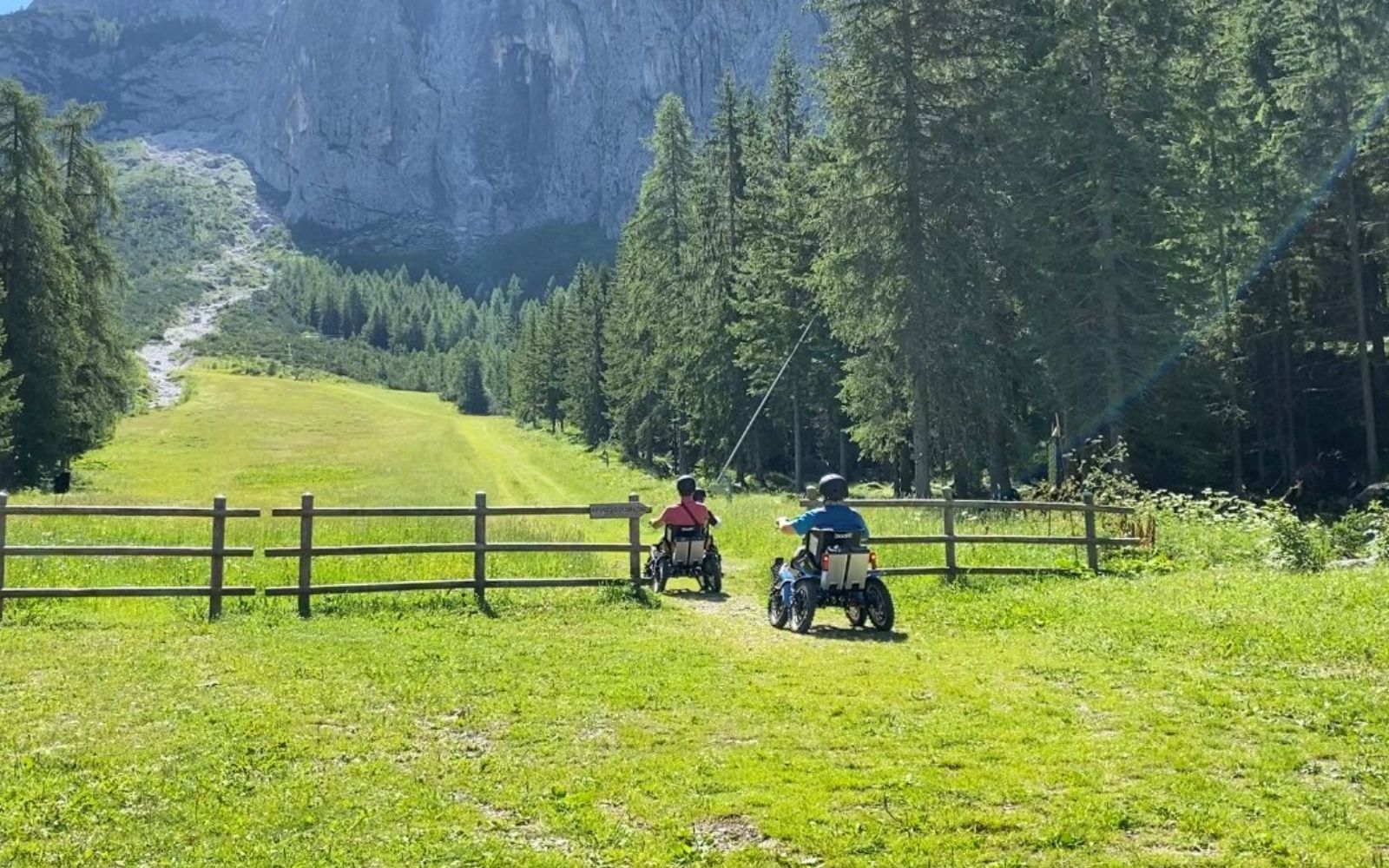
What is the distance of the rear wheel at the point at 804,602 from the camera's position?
12.2 meters

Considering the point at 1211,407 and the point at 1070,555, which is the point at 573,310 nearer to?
the point at 1211,407

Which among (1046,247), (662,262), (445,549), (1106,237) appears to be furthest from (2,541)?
(662,262)

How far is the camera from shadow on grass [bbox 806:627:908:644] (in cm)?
1191

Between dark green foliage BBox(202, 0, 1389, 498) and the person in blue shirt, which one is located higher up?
dark green foliage BBox(202, 0, 1389, 498)

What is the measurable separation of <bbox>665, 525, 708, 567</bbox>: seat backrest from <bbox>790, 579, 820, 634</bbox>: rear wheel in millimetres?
3528

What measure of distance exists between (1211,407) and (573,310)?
166ft

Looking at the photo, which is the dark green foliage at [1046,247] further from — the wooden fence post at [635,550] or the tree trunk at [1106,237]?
the wooden fence post at [635,550]

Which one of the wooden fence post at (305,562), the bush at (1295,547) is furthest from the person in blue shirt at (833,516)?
the bush at (1295,547)

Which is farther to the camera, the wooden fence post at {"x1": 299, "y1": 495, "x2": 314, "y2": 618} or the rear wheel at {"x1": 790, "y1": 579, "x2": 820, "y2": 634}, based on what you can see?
the wooden fence post at {"x1": 299, "y1": 495, "x2": 314, "y2": 618}

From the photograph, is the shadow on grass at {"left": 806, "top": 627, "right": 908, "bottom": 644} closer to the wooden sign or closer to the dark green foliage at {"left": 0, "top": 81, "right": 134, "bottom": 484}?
the wooden sign

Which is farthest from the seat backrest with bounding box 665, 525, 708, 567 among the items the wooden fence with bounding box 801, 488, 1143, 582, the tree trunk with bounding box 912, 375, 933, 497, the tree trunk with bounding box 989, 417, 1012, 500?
the tree trunk with bounding box 989, 417, 1012, 500

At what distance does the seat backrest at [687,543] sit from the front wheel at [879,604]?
401 cm

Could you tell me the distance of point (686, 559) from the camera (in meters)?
15.9

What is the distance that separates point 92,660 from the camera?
10695 mm
